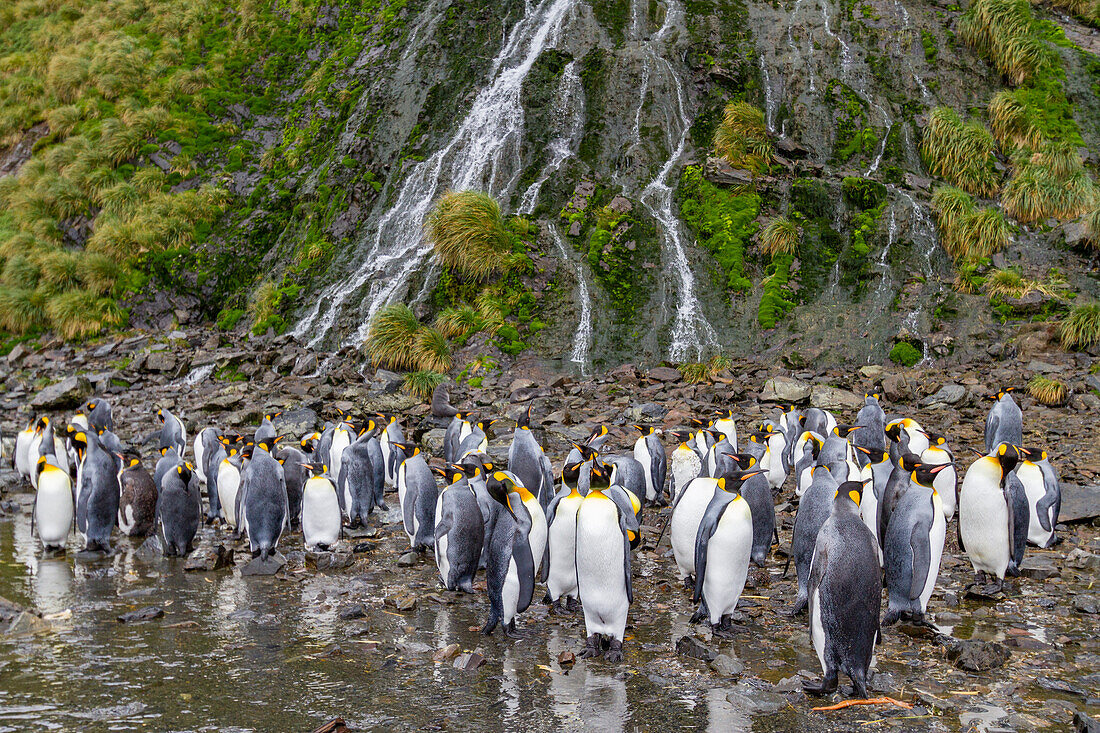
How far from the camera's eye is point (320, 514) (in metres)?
8.91

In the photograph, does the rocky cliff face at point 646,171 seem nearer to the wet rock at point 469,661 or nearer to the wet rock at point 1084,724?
the wet rock at point 469,661

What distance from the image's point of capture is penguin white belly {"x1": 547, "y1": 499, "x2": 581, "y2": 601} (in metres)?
6.67

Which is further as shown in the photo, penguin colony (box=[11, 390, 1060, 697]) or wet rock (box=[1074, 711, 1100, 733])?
penguin colony (box=[11, 390, 1060, 697])

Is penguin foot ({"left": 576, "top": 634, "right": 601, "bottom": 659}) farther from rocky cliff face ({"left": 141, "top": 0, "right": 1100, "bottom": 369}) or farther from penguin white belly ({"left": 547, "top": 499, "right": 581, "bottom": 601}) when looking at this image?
rocky cliff face ({"left": 141, "top": 0, "right": 1100, "bottom": 369})

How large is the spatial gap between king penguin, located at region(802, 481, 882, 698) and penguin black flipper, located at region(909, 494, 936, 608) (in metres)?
1.37

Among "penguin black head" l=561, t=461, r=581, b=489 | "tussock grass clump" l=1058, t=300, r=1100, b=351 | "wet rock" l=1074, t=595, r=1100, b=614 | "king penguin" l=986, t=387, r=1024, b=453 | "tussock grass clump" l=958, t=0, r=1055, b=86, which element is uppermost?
"tussock grass clump" l=958, t=0, r=1055, b=86

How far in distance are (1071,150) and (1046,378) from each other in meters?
8.32

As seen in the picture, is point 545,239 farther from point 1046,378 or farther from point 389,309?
point 1046,378

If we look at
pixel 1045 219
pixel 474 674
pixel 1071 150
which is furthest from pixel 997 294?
pixel 474 674

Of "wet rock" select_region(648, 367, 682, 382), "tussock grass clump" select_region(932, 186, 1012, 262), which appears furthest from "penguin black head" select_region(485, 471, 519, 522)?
"tussock grass clump" select_region(932, 186, 1012, 262)

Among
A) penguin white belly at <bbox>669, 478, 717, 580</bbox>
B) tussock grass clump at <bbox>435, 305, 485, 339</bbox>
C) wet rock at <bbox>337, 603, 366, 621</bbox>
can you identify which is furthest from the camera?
tussock grass clump at <bbox>435, 305, 485, 339</bbox>

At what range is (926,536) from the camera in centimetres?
628

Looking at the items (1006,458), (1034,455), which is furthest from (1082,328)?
(1006,458)

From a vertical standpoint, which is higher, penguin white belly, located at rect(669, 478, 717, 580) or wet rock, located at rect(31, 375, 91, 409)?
wet rock, located at rect(31, 375, 91, 409)
